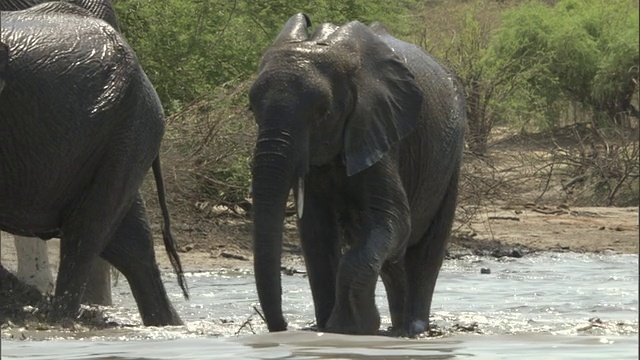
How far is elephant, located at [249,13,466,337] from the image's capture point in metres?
7.41

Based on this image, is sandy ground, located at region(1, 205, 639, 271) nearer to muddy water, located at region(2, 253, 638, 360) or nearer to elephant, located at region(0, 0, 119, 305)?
muddy water, located at region(2, 253, 638, 360)

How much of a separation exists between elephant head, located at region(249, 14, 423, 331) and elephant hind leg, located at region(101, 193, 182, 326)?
33.0 inches

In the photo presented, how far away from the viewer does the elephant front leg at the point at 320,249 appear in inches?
315

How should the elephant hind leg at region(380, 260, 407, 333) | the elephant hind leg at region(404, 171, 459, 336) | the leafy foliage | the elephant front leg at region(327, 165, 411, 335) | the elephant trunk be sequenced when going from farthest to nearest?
the leafy foliage < the elephant hind leg at region(380, 260, 407, 333) < the elephant hind leg at region(404, 171, 459, 336) < the elephant front leg at region(327, 165, 411, 335) < the elephant trunk

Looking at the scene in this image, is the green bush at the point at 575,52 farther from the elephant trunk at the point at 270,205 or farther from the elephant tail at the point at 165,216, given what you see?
the elephant trunk at the point at 270,205

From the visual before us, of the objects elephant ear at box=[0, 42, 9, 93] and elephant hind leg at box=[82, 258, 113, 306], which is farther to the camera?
elephant hind leg at box=[82, 258, 113, 306]

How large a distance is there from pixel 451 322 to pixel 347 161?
→ 193cm

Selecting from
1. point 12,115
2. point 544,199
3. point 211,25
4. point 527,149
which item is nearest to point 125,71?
point 12,115

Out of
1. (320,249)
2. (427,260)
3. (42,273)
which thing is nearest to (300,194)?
(320,249)

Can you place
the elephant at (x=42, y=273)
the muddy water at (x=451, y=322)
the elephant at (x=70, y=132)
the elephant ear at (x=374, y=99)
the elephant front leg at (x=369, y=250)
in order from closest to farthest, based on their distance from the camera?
the muddy water at (x=451, y=322) < the elephant at (x=70, y=132) < the elephant front leg at (x=369, y=250) < the elephant ear at (x=374, y=99) < the elephant at (x=42, y=273)

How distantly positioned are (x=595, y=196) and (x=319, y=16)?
3868 mm

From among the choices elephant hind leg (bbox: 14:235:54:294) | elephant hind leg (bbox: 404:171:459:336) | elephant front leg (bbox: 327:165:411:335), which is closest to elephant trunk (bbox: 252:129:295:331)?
elephant front leg (bbox: 327:165:411:335)

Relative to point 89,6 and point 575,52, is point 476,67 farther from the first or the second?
point 89,6

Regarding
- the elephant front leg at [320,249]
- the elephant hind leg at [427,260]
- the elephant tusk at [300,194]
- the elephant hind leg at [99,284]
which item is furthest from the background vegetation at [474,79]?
the elephant hind leg at [99,284]
